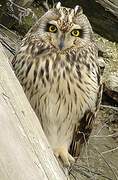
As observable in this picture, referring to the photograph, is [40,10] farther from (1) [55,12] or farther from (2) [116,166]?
(1) [55,12]

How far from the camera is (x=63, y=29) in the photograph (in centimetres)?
269

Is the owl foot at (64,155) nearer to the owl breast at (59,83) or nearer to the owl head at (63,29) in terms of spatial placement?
the owl breast at (59,83)

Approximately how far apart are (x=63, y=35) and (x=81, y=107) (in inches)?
17.6

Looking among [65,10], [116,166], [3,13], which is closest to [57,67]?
[65,10]

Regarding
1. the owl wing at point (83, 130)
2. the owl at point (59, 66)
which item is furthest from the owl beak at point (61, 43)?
the owl wing at point (83, 130)

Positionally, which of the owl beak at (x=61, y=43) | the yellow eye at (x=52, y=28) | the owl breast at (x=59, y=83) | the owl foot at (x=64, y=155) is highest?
the yellow eye at (x=52, y=28)

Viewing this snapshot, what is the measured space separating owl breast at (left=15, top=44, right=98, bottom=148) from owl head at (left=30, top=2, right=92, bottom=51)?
76 mm

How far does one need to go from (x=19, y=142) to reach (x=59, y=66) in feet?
3.06

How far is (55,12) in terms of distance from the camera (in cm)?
276

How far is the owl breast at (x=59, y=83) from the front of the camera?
9.25 ft

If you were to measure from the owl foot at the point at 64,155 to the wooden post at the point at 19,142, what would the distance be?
1.08m

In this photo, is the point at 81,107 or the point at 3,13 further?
the point at 3,13

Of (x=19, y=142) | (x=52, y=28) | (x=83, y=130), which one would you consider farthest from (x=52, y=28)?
(x=19, y=142)

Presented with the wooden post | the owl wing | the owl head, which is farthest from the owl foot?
the wooden post
